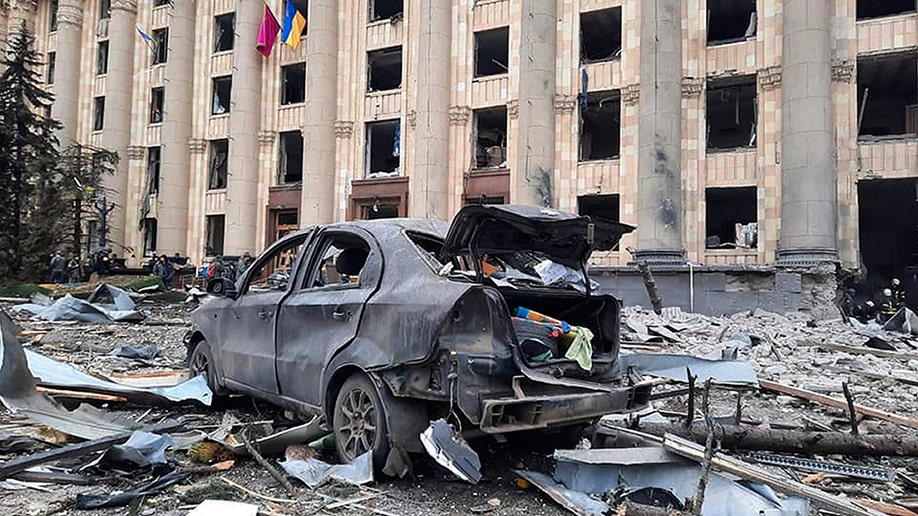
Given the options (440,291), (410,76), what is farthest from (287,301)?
(410,76)

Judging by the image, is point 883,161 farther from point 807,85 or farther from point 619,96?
point 619,96

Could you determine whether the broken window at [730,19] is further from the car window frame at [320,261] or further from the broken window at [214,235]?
the broken window at [214,235]

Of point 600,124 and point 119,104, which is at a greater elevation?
point 119,104

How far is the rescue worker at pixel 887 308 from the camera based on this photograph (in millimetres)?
16672

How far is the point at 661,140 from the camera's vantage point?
19.2 m

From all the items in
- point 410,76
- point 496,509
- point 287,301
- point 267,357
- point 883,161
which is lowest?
point 496,509

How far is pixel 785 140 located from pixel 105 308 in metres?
17.9

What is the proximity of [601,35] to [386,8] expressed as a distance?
29.1 ft

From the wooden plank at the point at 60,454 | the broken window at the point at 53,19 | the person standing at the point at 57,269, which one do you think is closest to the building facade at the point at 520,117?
the broken window at the point at 53,19

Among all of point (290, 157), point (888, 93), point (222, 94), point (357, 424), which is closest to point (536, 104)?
point (888, 93)

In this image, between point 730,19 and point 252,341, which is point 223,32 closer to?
point 730,19

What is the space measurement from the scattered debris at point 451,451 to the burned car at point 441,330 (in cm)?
13

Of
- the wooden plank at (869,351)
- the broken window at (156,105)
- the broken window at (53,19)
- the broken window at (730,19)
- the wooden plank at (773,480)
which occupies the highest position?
the broken window at (53,19)

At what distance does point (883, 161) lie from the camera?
58.3 feet
